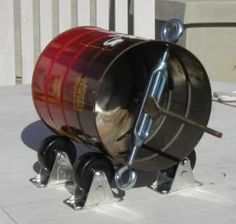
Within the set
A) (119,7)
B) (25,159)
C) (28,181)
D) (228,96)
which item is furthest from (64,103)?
(119,7)

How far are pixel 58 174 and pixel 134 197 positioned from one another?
11.2 inches

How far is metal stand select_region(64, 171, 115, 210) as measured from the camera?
2428 millimetres

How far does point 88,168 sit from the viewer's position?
7.88ft

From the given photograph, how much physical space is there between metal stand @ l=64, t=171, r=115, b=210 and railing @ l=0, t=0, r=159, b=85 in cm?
261

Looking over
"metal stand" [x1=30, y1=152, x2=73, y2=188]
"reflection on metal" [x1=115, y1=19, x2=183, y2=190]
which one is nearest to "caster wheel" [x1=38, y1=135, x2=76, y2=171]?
"metal stand" [x1=30, y1=152, x2=73, y2=188]

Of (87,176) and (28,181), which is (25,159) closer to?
(28,181)

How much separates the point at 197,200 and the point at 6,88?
2.13 meters

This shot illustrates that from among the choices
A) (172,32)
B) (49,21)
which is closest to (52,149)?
(172,32)

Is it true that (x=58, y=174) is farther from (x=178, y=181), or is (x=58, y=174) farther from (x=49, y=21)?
(x=49, y=21)

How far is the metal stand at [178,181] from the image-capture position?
2633mm

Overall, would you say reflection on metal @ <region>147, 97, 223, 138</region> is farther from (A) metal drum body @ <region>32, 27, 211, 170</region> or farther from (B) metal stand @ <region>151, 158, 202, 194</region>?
(B) metal stand @ <region>151, 158, 202, 194</region>

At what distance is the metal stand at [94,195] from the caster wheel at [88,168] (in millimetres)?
14

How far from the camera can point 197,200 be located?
256 cm

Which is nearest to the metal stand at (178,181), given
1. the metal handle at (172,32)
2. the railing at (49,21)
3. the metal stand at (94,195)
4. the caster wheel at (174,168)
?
the caster wheel at (174,168)
